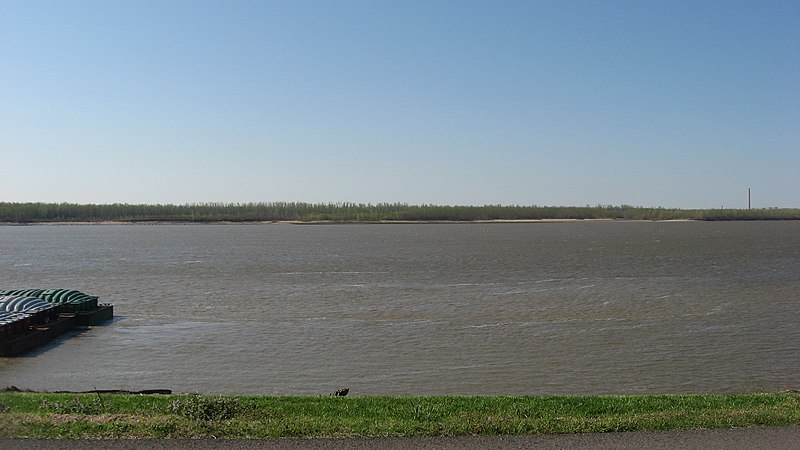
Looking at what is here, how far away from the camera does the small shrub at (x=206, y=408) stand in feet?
27.3

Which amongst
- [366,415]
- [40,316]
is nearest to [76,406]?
[366,415]

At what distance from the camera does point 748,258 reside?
56375 mm

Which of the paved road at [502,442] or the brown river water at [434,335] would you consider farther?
the brown river water at [434,335]

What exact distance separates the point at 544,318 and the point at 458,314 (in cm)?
307

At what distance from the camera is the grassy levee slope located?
7766 millimetres

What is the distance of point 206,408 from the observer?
853 centimetres

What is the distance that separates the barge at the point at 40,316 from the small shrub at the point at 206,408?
12.0 metres

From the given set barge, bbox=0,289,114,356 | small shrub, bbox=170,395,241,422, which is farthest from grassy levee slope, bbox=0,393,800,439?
barge, bbox=0,289,114,356

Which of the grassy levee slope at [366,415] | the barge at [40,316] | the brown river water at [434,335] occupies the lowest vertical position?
the brown river water at [434,335]

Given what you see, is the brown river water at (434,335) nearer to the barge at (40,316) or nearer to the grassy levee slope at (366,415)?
the barge at (40,316)

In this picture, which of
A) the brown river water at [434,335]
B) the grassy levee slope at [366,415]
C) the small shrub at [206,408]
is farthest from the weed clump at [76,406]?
the brown river water at [434,335]

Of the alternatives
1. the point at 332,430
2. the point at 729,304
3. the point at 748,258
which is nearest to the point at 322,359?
the point at 332,430

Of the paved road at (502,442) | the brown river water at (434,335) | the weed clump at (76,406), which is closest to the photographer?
the paved road at (502,442)

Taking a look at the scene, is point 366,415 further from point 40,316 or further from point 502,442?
point 40,316
